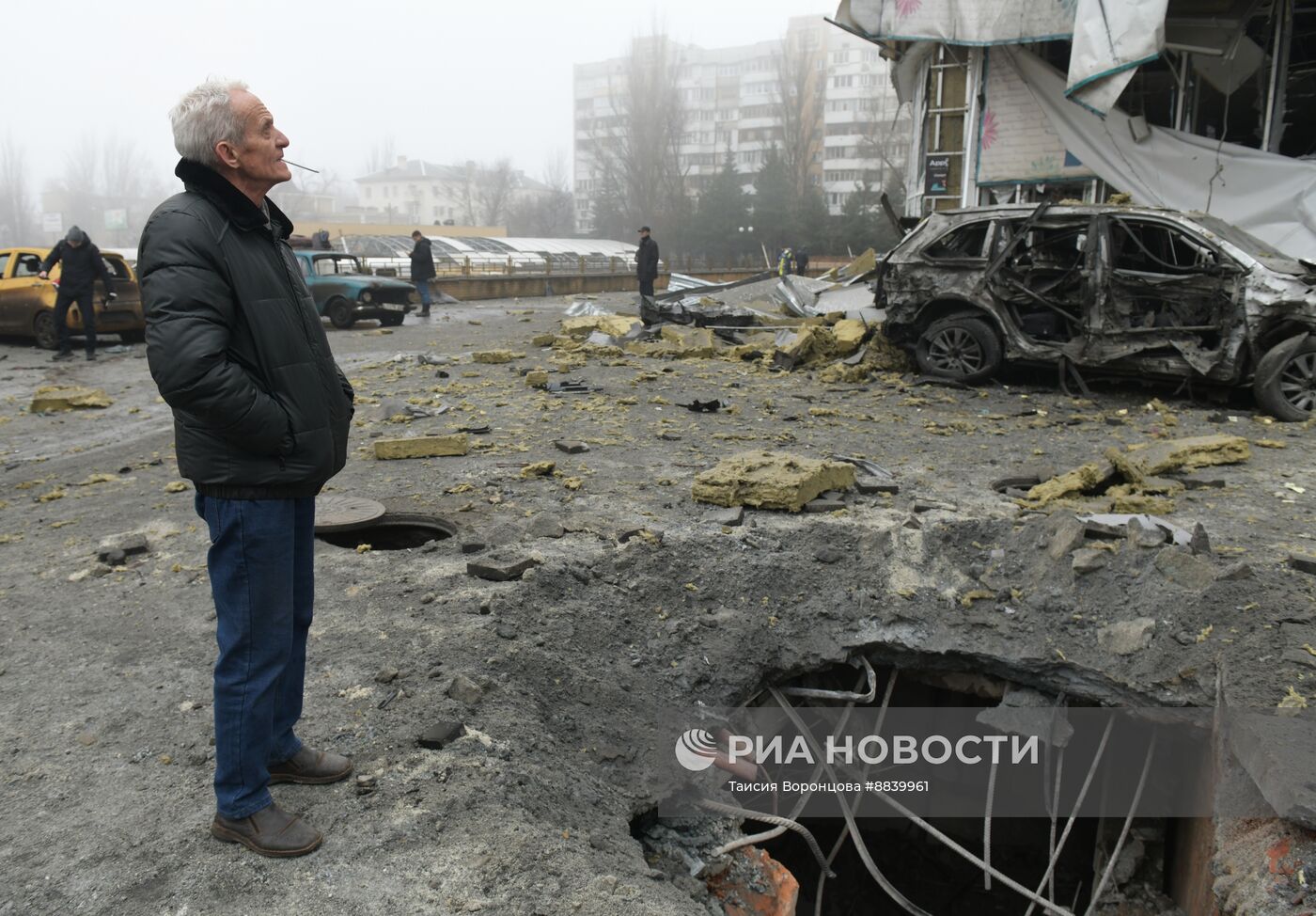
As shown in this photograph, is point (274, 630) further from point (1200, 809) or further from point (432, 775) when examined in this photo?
point (1200, 809)

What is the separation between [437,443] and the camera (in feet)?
22.2

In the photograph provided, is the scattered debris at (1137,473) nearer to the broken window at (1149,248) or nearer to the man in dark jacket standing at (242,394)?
the broken window at (1149,248)

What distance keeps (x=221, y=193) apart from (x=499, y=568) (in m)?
2.34

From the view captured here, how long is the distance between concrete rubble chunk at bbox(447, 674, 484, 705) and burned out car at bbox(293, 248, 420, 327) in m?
15.0

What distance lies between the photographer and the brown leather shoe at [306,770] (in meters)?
2.73

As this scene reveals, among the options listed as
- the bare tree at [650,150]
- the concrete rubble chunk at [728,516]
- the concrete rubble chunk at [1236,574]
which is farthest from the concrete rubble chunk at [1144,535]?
the bare tree at [650,150]

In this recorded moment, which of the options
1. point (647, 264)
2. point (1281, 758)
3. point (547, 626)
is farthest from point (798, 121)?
point (1281, 758)

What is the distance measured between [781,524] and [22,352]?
14195 millimetres

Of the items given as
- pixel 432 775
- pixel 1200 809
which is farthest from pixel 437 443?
pixel 1200 809

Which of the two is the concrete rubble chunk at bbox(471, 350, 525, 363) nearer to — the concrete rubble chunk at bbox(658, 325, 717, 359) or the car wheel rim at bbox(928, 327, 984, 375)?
the concrete rubble chunk at bbox(658, 325, 717, 359)

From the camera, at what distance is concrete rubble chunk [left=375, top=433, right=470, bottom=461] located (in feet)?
22.0

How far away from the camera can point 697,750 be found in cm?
370

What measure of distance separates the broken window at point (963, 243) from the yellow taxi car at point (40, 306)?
39.5ft

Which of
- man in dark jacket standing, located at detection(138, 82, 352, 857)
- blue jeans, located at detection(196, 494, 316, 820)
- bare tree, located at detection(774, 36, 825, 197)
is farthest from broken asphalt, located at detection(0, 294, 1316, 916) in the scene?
bare tree, located at detection(774, 36, 825, 197)
